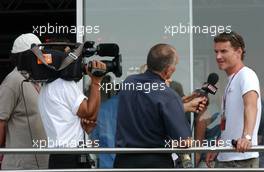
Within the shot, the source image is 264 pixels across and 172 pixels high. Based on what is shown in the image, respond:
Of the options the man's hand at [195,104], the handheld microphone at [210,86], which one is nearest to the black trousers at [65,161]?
the man's hand at [195,104]

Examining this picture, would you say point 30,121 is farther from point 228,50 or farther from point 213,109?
point 213,109

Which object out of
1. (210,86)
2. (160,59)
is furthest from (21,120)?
(210,86)

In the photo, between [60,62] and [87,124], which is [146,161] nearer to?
[87,124]

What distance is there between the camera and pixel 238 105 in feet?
15.7

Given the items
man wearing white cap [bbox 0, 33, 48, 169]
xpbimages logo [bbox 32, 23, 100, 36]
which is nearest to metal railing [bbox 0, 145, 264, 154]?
man wearing white cap [bbox 0, 33, 48, 169]

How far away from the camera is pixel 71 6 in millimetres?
8266

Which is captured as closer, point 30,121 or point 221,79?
point 30,121

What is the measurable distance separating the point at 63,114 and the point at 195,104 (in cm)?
121

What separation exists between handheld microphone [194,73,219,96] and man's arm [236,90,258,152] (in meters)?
1.01

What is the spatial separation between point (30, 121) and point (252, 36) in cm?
245

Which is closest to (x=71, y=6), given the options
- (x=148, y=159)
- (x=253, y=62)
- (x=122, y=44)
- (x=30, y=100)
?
(x=122, y=44)

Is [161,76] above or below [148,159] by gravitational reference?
above

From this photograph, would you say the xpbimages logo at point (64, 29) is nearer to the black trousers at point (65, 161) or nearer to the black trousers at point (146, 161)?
the black trousers at point (65, 161)

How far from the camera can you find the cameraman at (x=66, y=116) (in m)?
4.73
